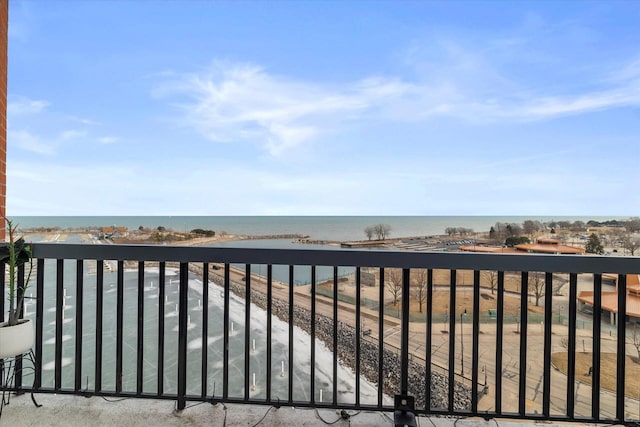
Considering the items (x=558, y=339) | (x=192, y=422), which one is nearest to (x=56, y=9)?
(x=192, y=422)

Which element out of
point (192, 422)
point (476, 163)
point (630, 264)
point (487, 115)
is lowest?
point (192, 422)

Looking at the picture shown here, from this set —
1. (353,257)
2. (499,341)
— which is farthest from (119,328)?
(499,341)

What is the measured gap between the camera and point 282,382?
6.79ft

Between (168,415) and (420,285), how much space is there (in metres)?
1.49

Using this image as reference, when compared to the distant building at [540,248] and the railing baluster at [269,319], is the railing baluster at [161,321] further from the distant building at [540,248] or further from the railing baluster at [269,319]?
the distant building at [540,248]

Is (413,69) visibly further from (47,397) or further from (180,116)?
(47,397)

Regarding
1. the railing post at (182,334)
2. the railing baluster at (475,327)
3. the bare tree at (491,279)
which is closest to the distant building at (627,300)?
the bare tree at (491,279)

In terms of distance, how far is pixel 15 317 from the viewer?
145 cm

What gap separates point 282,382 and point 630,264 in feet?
6.93

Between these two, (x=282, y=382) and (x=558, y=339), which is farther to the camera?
(x=282, y=382)

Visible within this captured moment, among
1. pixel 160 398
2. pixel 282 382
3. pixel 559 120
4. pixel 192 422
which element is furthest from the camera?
Result: pixel 559 120

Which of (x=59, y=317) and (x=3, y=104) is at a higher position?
(x=3, y=104)

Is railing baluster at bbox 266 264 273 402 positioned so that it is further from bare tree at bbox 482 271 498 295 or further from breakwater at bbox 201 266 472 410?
bare tree at bbox 482 271 498 295

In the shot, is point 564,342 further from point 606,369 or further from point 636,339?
point 636,339
